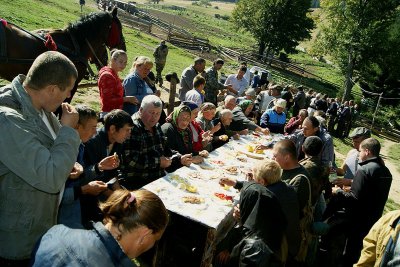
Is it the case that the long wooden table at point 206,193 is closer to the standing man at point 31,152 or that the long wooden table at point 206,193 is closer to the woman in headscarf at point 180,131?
the woman in headscarf at point 180,131

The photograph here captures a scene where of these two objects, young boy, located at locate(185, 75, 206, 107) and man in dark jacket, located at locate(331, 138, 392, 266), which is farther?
young boy, located at locate(185, 75, 206, 107)

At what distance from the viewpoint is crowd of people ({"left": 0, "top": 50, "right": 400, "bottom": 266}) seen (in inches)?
72.5

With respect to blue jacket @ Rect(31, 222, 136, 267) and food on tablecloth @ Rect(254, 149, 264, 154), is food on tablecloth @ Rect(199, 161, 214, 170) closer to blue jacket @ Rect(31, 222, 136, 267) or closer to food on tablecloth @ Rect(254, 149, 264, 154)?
food on tablecloth @ Rect(254, 149, 264, 154)

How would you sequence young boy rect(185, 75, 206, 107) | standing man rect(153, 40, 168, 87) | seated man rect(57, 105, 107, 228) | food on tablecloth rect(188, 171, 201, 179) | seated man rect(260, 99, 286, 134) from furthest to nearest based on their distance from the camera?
standing man rect(153, 40, 168, 87) → seated man rect(260, 99, 286, 134) → young boy rect(185, 75, 206, 107) → food on tablecloth rect(188, 171, 201, 179) → seated man rect(57, 105, 107, 228)

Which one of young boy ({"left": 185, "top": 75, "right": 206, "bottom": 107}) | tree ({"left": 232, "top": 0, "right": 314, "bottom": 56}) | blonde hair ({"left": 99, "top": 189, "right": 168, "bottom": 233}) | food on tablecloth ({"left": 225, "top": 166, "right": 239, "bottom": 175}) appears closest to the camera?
blonde hair ({"left": 99, "top": 189, "right": 168, "bottom": 233})

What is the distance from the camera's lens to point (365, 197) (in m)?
4.66

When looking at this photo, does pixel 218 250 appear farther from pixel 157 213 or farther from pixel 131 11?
pixel 131 11

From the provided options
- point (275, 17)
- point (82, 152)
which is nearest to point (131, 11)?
point (275, 17)

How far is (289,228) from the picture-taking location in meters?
3.61

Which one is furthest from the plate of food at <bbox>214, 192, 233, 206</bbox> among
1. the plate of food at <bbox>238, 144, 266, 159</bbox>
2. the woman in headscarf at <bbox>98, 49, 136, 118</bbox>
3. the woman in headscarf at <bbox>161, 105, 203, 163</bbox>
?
the woman in headscarf at <bbox>98, 49, 136, 118</bbox>

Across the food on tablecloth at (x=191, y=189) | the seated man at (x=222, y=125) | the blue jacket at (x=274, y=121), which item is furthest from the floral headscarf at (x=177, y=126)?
the blue jacket at (x=274, y=121)

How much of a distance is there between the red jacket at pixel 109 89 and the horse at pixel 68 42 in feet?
3.64

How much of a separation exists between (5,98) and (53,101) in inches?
10.9

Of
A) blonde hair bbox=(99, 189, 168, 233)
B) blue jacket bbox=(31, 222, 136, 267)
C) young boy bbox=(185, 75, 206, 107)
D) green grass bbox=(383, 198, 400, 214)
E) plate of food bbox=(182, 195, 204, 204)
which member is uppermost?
blonde hair bbox=(99, 189, 168, 233)
